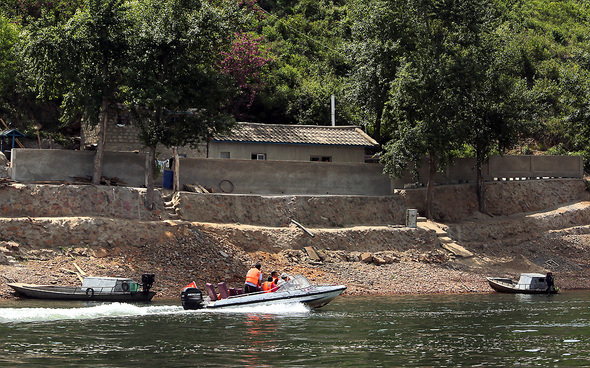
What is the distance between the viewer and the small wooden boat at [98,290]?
27.7m

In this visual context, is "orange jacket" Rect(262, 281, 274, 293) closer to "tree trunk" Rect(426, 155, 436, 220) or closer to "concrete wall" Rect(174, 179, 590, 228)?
"concrete wall" Rect(174, 179, 590, 228)

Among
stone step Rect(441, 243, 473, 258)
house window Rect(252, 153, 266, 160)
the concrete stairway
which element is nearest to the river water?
stone step Rect(441, 243, 473, 258)

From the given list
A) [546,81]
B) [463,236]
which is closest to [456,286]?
[463,236]

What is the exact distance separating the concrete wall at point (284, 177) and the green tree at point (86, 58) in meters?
5.31

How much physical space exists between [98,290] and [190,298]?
15.3 ft

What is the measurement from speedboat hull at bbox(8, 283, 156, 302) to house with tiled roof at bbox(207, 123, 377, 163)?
14.2 meters

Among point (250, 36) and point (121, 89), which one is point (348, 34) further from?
point (121, 89)

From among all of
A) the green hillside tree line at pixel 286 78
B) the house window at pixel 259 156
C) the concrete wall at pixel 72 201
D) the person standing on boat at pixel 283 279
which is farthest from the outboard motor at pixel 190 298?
the house window at pixel 259 156

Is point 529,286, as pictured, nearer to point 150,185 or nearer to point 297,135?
point 297,135

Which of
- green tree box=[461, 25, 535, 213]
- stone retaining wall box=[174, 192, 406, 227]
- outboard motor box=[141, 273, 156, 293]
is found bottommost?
outboard motor box=[141, 273, 156, 293]

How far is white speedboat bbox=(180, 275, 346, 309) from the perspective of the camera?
84.5 feet

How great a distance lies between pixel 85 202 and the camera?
1319 inches

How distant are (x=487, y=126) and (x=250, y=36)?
1987 centimetres

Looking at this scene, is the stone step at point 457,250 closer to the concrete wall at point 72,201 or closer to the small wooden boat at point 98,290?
the concrete wall at point 72,201
